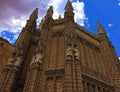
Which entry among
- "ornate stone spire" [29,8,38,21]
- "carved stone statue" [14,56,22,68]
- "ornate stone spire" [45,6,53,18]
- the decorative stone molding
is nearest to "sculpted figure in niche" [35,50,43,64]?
the decorative stone molding

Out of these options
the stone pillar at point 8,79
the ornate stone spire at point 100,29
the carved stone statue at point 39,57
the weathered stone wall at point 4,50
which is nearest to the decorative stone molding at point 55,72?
the carved stone statue at point 39,57

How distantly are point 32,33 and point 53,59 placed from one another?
606cm

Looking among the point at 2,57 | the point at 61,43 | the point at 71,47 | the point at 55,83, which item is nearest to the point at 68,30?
the point at 61,43

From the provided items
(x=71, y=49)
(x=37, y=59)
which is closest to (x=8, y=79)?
(x=37, y=59)

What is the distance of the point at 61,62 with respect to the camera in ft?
45.3

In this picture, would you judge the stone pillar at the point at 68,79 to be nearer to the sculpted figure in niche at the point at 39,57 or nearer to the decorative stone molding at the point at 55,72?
the decorative stone molding at the point at 55,72

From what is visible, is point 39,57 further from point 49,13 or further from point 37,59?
point 49,13

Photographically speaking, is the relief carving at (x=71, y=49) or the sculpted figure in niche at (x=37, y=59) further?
the sculpted figure in niche at (x=37, y=59)

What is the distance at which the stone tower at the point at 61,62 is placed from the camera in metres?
11.6

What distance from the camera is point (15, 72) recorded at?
13.4m

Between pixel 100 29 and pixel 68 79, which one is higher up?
pixel 100 29

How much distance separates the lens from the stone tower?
1162 cm

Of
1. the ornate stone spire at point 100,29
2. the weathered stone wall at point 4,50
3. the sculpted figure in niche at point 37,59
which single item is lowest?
the sculpted figure in niche at point 37,59

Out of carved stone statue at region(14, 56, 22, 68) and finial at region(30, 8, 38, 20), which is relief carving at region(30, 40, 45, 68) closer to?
carved stone statue at region(14, 56, 22, 68)
